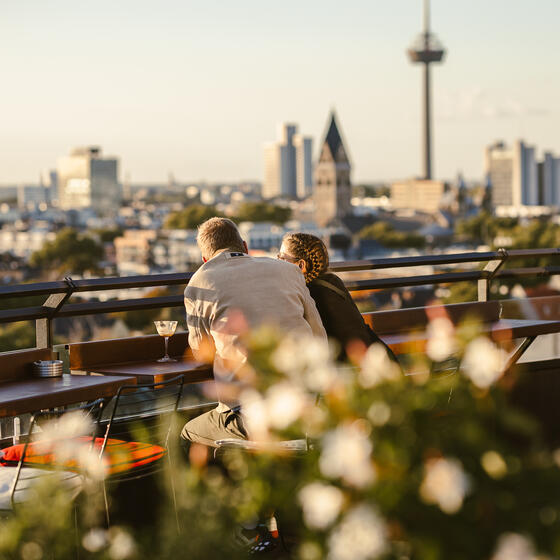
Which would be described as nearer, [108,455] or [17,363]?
[108,455]

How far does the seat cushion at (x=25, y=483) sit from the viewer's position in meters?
2.44

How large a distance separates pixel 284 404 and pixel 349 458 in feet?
0.35

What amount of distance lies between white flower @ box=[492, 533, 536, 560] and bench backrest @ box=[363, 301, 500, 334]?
3.15m

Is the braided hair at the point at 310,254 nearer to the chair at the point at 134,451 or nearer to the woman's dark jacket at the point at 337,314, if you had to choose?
the woman's dark jacket at the point at 337,314

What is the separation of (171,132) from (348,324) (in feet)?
441

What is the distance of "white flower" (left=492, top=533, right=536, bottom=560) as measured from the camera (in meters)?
1.00

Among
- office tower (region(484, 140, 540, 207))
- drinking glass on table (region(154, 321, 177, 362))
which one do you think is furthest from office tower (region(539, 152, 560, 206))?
drinking glass on table (region(154, 321, 177, 362))

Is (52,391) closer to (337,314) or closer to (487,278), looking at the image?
(337,314)

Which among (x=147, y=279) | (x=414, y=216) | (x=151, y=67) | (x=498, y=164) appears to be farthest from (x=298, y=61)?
(x=147, y=279)

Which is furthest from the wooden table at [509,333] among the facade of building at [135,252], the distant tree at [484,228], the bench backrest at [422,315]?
the facade of building at [135,252]

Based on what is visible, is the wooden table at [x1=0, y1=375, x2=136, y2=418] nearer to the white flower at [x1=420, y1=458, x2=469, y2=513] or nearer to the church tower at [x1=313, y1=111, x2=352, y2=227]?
the white flower at [x1=420, y1=458, x2=469, y2=513]

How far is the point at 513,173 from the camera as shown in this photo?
166500 millimetres

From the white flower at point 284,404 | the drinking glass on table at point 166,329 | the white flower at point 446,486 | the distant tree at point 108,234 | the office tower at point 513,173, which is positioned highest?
the office tower at point 513,173

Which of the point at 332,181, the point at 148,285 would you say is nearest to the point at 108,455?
the point at 148,285
